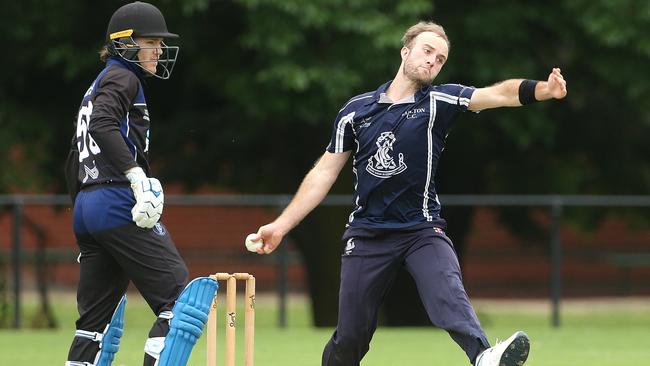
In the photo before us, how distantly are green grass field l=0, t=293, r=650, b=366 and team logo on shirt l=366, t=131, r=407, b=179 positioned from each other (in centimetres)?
377

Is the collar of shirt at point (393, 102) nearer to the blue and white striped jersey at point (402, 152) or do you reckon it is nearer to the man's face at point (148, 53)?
the blue and white striped jersey at point (402, 152)

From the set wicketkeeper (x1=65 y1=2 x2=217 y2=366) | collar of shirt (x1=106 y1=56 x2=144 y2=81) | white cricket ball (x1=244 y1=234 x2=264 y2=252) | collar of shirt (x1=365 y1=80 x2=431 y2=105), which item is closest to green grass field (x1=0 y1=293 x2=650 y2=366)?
wicketkeeper (x1=65 y1=2 x2=217 y2=366)

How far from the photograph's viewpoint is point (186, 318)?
6.58 m

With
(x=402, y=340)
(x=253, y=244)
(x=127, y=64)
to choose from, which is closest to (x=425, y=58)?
(x=253, y=244)

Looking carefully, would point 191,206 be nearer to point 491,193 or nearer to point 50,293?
point 50,293

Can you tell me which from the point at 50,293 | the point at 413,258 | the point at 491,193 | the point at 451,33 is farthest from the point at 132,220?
the point at 491,193

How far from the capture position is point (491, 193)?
795 inches

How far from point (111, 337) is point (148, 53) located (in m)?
1.60

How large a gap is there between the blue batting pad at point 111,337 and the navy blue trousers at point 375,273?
120 centimetres

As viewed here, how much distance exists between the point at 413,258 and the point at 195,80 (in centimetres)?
1077

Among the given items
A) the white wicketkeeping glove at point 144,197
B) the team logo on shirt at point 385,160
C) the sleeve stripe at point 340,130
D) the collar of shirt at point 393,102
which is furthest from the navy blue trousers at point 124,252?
the collar of shirt at point 393,102

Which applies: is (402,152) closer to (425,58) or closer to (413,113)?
(413,113)

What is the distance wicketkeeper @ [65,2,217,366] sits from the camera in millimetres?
6605

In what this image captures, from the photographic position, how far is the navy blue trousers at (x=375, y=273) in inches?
263
